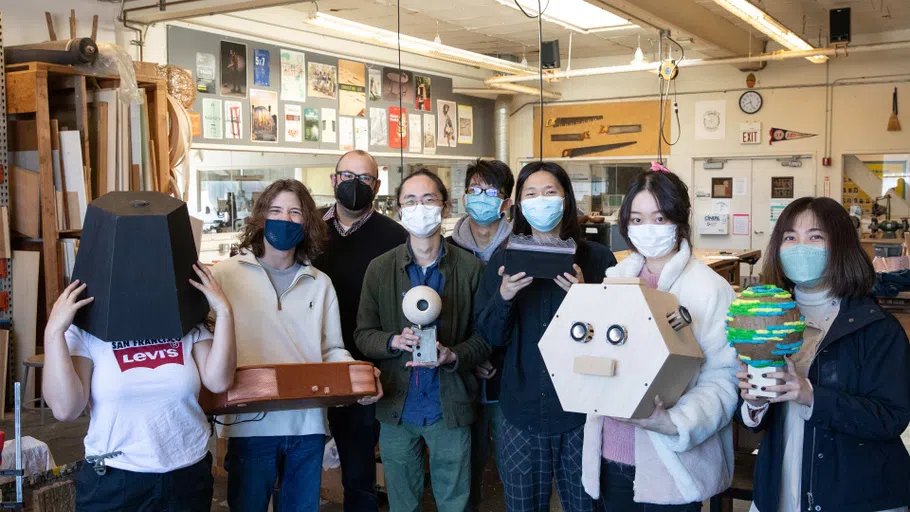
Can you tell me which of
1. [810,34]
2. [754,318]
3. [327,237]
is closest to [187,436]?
[327,237]

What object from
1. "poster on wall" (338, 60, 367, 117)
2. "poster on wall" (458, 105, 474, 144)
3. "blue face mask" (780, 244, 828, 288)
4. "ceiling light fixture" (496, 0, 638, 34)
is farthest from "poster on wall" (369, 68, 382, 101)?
"blue face mask" (780, 244, 828, 288)

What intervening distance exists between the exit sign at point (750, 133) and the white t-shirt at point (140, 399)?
9854 mm

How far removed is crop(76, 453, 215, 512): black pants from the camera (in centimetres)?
200

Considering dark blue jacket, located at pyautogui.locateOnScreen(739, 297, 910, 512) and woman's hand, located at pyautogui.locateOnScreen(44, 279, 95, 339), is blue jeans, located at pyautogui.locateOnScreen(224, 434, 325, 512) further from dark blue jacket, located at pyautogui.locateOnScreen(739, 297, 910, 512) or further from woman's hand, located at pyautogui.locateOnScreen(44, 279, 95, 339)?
dark blue jacket, located at pyautogui.locateOnScreen(739, 297, 910, 512)

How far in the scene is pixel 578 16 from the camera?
26.9 feet

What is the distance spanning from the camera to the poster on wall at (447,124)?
1056cm

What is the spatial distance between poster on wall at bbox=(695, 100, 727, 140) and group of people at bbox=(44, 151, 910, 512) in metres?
8.57

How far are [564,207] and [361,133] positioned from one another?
6.78 metres

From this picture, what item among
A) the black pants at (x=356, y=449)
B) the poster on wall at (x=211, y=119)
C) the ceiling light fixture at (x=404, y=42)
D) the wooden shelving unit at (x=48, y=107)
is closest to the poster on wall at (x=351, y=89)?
the ceiling light fixture at (x=404, y=42)

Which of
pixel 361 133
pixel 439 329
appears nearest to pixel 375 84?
pixel 361 133

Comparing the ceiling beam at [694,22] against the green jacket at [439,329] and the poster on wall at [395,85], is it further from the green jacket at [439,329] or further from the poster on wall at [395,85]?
the green jacket at [439,329]

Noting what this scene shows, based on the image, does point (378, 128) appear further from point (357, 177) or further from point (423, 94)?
point (357, 177)

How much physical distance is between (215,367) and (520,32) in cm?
814

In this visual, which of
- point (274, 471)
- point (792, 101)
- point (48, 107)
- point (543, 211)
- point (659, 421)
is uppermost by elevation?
point (792, 101)
